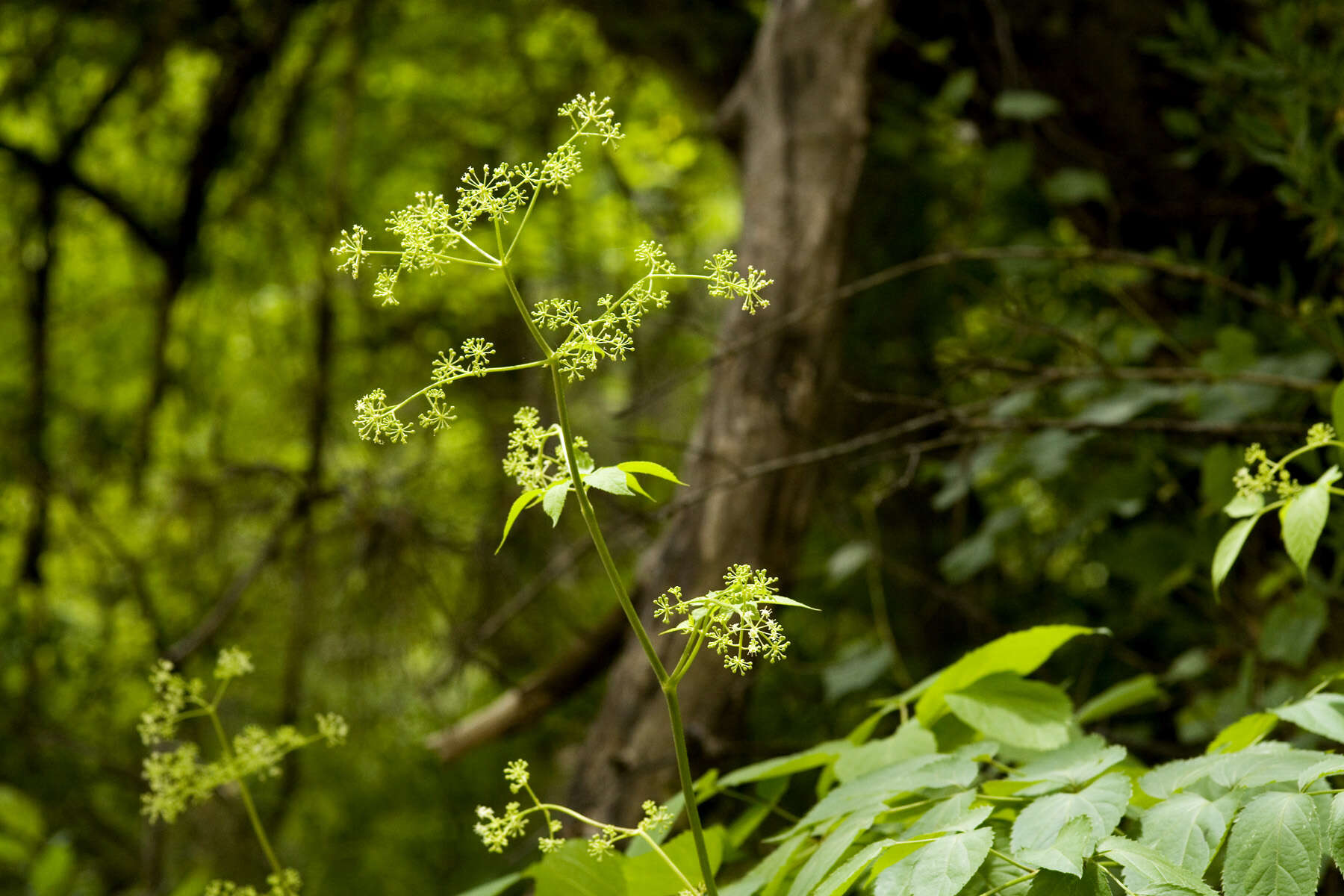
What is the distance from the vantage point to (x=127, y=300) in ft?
11.1

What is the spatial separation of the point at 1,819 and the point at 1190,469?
235 cm

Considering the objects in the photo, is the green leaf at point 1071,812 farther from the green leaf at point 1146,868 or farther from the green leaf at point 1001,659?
the green leaf at point 1001,659

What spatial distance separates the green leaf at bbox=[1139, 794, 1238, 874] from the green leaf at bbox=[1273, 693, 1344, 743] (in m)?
0.13

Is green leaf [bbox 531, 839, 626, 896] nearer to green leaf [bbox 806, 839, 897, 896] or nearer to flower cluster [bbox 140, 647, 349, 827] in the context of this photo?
green leaf [bbox 806, 839, 897, 896]

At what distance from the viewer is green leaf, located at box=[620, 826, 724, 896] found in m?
0.84

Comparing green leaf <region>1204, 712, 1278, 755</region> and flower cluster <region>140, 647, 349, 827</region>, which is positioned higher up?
flower cluster <region>140, 647, 349, 827</region>

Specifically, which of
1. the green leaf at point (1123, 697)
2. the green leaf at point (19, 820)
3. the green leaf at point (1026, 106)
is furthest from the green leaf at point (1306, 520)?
the green leaf at point (19, 820)

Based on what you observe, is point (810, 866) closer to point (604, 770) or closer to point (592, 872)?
point (592, 872)

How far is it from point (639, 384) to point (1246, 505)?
243cm

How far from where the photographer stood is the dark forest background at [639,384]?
1.78 metres

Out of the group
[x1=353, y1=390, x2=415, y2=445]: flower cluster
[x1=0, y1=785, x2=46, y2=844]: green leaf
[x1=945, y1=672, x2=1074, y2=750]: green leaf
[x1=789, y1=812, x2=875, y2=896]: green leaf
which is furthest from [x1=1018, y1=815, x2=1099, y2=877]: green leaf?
[x1=0, y1=785, x2=46, y2=844]: green leaf

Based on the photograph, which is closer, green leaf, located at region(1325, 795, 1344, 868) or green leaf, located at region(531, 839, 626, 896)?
green leaf, located at region(1325, 795, 1344, 868)

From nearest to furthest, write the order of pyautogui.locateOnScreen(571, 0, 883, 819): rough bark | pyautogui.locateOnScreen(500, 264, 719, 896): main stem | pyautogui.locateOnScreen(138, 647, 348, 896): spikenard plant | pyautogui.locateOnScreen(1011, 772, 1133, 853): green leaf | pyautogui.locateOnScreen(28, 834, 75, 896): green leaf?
pyautogui.locateOnScreen(500, 264, 719, 896): main stem, pyautogui.locateOnScreen(1011, 772, 1133, 853): green leaf, pyautogui.locateOnScreen(138, 647, 348, 896): spikenard plant, pyautogui.locateOnScreen(28, 834, 75, 896): green leaf, pyautogui.locateOnScreen(571, 0, 883, 819): rough bark

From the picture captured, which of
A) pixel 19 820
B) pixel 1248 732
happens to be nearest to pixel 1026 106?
pixel 1248 732
